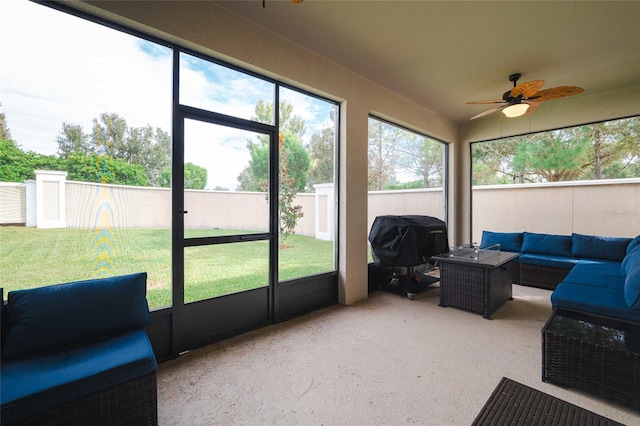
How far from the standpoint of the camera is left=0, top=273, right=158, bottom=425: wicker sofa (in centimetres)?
125

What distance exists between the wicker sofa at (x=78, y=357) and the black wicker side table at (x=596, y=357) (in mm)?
2577

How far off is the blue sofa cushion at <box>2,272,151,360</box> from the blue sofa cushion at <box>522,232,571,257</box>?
5.51 metres

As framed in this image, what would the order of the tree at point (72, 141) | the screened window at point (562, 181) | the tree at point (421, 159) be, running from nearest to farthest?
the tree at point (72, 141) → the screened window at point (562, 181) → the tree at point (421, 159)

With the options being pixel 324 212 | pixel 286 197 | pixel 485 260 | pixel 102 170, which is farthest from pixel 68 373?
pixel 485 260

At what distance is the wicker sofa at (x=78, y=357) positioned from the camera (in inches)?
49.3

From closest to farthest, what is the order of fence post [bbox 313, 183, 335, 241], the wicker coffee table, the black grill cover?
the wicker coffee table
fence post [bbox 313, 183, 335, 241]
the black grill cover

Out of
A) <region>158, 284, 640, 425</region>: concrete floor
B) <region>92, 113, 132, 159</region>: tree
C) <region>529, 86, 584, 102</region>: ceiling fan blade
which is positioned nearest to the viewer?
<region>158, 284, 640, 425</region>: concrete floor

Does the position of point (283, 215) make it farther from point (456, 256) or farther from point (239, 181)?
point (456, 256)

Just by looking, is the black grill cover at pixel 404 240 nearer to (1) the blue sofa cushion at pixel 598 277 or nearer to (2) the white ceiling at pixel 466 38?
(1) the blue sofa cushion at pixel 598 277

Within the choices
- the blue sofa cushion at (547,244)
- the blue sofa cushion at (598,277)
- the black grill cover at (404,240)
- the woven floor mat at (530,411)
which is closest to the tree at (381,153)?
the black grill cover at (404,240)

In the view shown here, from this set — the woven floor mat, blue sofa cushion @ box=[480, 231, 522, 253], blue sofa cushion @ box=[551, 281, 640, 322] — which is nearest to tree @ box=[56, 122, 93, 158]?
the woven floor mat

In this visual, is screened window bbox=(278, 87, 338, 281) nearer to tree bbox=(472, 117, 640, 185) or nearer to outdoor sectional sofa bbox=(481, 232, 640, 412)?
outdoor sectional sofa bbox=(481, 232, 640, 412)

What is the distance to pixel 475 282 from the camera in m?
3.17

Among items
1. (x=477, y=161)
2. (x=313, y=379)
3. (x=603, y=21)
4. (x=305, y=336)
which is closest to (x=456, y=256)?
(x=305, y=336)
